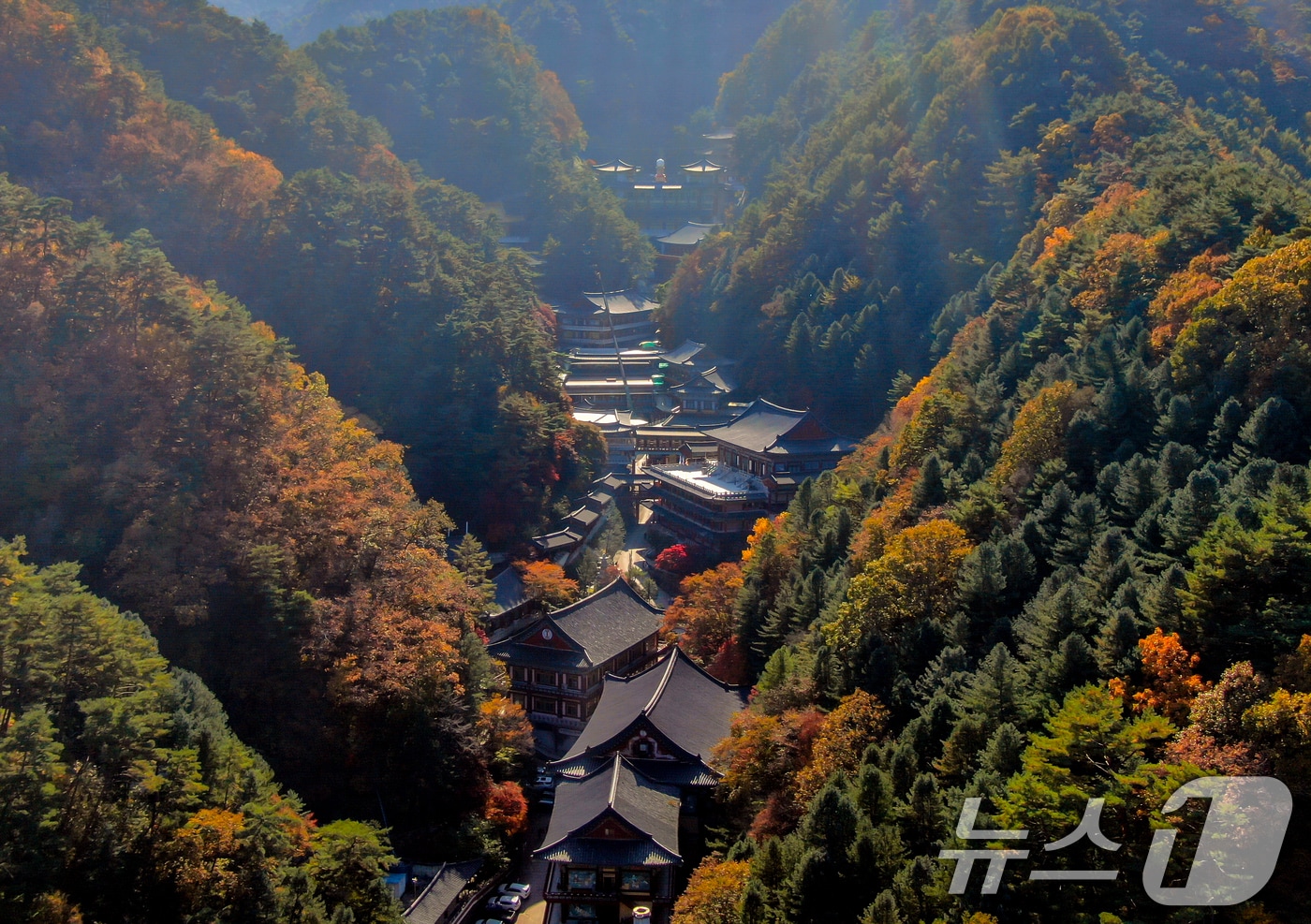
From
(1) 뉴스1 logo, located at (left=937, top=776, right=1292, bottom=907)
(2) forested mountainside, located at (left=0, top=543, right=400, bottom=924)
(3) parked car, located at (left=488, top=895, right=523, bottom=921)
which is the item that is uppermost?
(1) 뉴스1 logo, located at (left=937, top=776, right=1292, bottom=907)

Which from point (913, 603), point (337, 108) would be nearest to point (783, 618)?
point (913, 603)

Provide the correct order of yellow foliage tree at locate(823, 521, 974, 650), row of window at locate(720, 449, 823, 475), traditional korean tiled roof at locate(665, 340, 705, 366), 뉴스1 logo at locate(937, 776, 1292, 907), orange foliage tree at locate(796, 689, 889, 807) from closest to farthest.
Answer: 뉴스1 logo at locate(937, 776, 1292, 907), orange foliage tree at locate(796, 689, 889, 807), yellow foliage tree at locate(823, 521, 974, 650), row of window at locate(720, 449, 823, 475), traditional korean tiled roof at locate(665, 340, 705, 366)

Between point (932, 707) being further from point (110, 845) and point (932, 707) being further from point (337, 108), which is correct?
point (337, 108)

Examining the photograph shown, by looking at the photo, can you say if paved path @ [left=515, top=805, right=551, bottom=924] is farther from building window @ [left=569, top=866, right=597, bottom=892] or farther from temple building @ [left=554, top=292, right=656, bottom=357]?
temple building @ [left=554, top=292, right=656, bottom=357]

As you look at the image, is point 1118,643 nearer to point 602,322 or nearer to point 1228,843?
point 1228,843

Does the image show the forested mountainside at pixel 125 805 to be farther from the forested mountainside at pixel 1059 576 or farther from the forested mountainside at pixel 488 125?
the forested mountainside at pixel 488 125

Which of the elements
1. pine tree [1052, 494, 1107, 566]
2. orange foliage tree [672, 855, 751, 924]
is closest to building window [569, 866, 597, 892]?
orange foliage tree [672, 855, 751, 924]

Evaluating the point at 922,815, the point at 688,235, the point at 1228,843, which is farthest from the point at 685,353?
the point at 1228,843

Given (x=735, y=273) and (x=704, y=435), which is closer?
(x=704, y=435)
